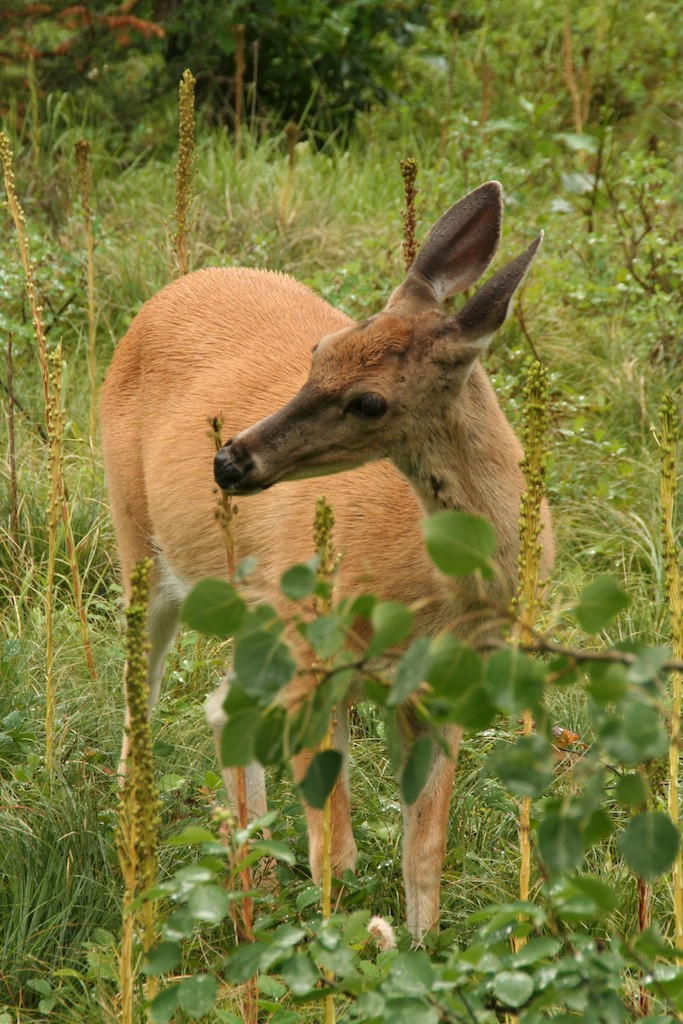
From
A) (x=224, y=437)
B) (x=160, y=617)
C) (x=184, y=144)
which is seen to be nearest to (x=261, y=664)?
(x=224, y=437)

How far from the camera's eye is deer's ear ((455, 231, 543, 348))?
10.6 feet

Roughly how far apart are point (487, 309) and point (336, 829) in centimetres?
136

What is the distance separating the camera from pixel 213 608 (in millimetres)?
1420

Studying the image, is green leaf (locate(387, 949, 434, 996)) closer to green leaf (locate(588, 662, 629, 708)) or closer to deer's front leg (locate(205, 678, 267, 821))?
green leaf (locate(588, 662, 629, 708))

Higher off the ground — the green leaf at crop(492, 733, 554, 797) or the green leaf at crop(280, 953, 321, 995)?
the green leaf at crop(492, 733, 554, 797)

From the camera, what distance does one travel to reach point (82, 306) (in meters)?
6.50

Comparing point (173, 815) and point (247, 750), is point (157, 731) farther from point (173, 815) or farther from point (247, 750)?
point (247, 750)

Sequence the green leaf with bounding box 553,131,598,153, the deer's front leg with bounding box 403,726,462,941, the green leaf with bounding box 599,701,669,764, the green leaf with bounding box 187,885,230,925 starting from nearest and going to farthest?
the green leaf with bounding box 599,701,669,764
the green leaf with bounding box 187,885,230,925
the deer's front leg with bounding box 403,726,462,941
the green leaf with bounding box 553,131,598,153

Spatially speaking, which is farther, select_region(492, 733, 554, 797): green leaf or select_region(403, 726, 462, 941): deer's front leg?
select_region(403, 726, 462, 941): deer's front leg

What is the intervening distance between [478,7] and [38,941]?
324 inches

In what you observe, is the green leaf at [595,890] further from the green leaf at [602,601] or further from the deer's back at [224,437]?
the deer's back at [224,437]

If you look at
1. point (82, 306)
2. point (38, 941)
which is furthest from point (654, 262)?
point (38, 941)

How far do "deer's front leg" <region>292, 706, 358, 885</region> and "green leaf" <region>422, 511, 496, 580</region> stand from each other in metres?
2.17

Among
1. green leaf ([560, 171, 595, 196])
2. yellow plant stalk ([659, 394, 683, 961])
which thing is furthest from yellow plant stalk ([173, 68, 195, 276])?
green leaf ([560, 171, 595, 196])
